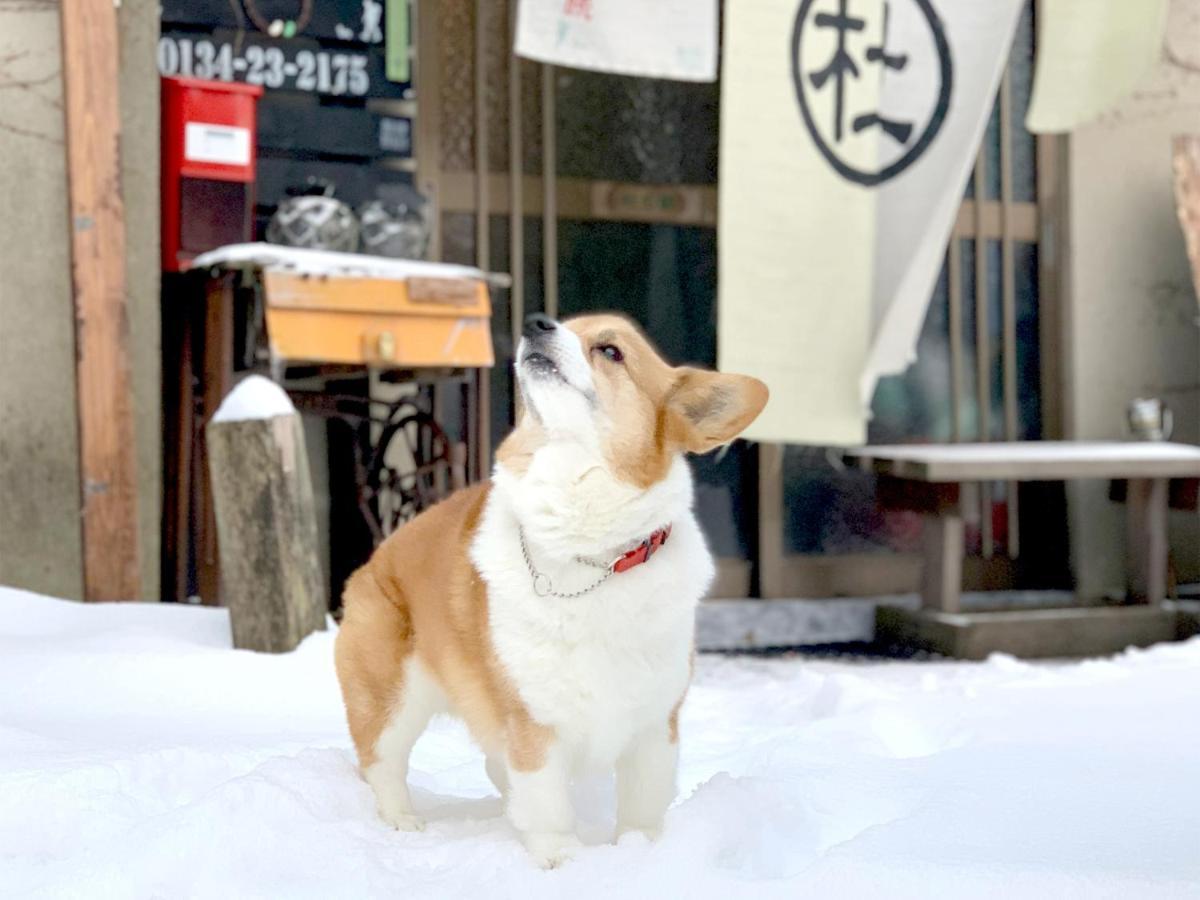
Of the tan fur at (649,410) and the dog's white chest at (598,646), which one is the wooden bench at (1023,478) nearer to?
the tan fur at (649,410)

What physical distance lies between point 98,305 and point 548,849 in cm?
278

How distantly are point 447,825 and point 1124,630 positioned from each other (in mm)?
4478

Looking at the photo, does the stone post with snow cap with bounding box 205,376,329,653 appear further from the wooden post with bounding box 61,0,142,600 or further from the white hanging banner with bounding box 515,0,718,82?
the white hanging banner with bounding box 515,0,718,82

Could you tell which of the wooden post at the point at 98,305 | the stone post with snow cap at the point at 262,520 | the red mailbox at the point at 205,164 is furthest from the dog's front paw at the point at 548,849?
the red mailbox at the point at 205,164

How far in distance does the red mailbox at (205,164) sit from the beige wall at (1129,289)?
4.15 meters

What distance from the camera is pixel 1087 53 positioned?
5379 millimetres

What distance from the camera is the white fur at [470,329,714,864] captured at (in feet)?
6.45

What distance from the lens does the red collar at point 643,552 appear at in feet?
6.59

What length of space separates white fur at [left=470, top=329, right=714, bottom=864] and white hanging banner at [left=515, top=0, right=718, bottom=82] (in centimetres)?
309

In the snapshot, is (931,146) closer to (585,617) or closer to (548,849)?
(585,617)

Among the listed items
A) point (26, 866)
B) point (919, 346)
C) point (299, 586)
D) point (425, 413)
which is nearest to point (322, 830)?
point (26, 866)

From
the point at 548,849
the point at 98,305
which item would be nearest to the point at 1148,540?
the point at 98,305

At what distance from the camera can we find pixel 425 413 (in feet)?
17.0

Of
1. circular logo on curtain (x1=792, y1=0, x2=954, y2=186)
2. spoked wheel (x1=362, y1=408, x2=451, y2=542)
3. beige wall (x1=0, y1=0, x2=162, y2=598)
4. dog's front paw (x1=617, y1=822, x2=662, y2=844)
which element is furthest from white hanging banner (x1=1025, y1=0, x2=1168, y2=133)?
dog's front paw (x1=617, y1=822, x2=662, y2=844)
